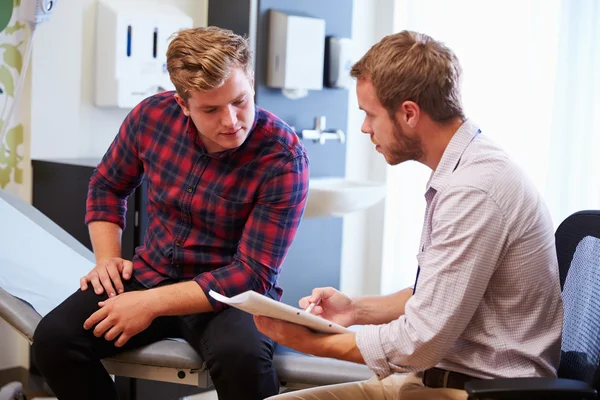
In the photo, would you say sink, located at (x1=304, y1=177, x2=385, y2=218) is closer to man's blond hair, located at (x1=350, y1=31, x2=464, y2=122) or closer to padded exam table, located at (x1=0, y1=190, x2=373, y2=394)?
padded exam table, located at (x1=0, y1=190, x2=373, y2=394)

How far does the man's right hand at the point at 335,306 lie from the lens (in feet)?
5.27

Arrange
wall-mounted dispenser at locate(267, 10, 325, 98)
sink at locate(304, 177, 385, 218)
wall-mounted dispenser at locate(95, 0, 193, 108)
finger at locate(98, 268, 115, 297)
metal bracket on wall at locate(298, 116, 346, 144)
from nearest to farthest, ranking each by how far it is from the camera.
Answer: finger at locate(98, 268, 115, 297) → wall-mounted dispenser at locate(95, 0, 193, 108) → sink at locate(304, 177, 385, 218) → wall-mounted dispenser at locate(267, 10, 325, 98) → metal bracket on wall at locate(298, 116, 346, 144)

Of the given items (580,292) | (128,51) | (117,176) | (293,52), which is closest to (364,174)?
(293,52)

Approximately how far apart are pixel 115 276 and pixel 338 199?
4.29 feet

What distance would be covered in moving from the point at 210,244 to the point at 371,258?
2.36m

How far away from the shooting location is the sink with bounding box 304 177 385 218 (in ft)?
9.61

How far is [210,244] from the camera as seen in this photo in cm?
178

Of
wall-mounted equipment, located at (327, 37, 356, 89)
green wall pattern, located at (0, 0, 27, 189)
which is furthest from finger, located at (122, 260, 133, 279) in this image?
wall-mounted equipment, located at (327, 37, 356, 89)

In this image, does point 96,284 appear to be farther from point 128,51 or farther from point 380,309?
point 128,51

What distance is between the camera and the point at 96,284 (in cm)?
179

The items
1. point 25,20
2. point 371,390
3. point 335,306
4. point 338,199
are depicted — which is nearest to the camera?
point 371,390

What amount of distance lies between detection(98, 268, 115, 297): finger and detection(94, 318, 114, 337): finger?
13cm

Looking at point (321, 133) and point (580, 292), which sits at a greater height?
point (321, 133)

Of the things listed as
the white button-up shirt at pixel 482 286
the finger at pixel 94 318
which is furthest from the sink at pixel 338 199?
the white button-up shirt at pixel 482 286
